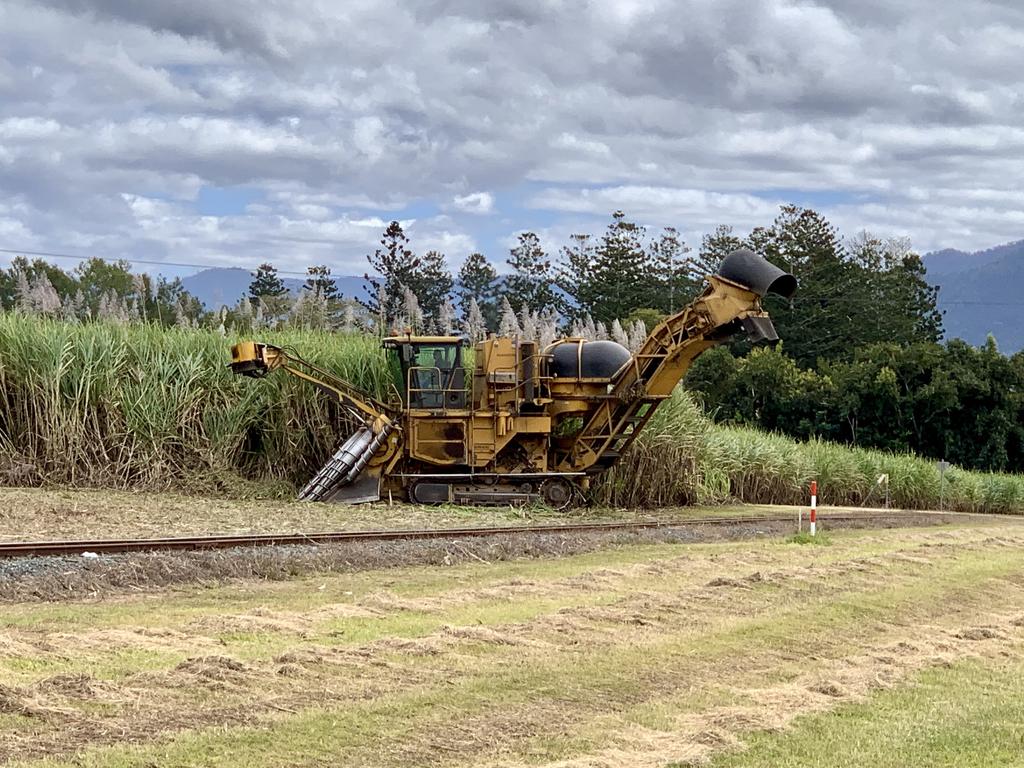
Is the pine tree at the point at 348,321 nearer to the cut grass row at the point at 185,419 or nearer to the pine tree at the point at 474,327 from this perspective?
the cut grass row at the point at 185,419

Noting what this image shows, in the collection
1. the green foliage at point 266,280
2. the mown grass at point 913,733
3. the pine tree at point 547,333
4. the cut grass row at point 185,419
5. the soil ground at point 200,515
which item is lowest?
the mown grass at point 913,733

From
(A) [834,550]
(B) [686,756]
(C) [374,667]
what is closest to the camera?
(B) [686,756]

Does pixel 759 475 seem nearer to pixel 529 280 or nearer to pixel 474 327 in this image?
pixel 474 327

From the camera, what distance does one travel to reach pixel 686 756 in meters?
6.66

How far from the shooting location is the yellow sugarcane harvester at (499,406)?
2278 centimetres

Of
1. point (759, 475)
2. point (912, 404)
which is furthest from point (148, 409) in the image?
point (912, 404)

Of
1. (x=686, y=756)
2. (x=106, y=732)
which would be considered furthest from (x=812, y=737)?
(x=106, y=732)

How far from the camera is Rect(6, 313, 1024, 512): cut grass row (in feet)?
72.3

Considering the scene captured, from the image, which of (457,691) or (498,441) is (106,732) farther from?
(498,441)

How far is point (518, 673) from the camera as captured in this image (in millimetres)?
8617

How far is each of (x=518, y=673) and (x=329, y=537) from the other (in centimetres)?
801

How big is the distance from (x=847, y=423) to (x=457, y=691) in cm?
4365

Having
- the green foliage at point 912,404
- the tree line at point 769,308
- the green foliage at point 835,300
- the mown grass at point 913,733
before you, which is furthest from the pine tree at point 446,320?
the green foliage at point 835,300

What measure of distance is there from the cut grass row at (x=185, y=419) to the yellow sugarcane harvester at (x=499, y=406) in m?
0.92
